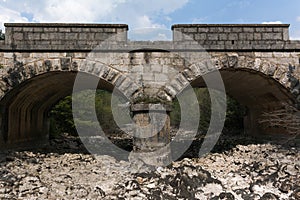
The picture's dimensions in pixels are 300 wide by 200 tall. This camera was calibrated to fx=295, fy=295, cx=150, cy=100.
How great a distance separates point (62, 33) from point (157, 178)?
4.23m

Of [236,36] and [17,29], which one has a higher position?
[17,29]

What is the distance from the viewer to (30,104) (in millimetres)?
9586

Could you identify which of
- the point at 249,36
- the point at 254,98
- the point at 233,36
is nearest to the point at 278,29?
the point at 249,36

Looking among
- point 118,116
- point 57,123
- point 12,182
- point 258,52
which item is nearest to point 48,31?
point 12,182

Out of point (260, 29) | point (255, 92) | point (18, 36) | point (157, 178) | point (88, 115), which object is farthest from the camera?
point (88, 115)

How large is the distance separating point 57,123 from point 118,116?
21.1 ft

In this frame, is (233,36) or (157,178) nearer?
(157,178)

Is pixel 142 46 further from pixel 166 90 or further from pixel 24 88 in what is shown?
pixel 24 88

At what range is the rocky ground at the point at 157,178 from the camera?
5344 mm

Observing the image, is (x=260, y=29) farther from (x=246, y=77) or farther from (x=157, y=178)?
(x=157, y=178)

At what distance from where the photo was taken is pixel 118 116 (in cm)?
2148

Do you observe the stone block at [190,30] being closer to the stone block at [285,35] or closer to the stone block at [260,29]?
the stone block at [260,29]

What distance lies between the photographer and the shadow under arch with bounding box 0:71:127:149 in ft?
25.0

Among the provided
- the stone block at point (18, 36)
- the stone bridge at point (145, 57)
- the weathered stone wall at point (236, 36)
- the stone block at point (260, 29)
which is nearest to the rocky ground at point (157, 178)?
the stone bridge at point (145, 57)
